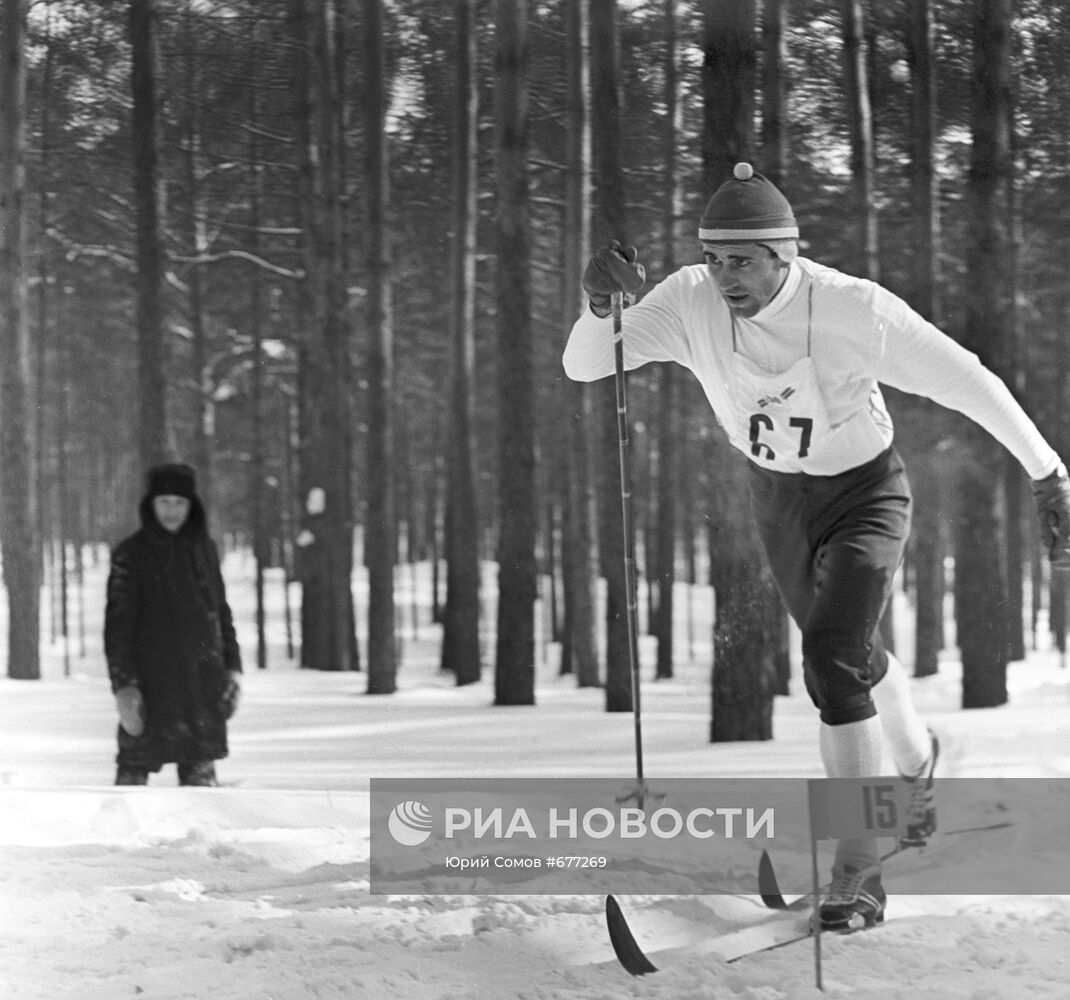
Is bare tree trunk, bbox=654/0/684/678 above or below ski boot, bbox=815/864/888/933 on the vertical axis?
above

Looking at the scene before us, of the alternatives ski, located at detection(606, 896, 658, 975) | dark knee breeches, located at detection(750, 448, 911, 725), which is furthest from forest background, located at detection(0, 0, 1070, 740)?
ski, located at detection(606, 896, 658, 975)

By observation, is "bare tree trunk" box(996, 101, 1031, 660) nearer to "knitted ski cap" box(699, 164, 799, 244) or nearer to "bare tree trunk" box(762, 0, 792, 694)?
"bare tree trunk" box(762, 0, 792, 694)

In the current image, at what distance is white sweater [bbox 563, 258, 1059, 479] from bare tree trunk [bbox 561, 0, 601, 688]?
16.2 feet

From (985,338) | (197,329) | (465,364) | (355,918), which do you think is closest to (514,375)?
(465,364)

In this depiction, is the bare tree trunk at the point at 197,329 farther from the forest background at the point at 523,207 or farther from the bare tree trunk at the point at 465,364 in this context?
the bare tree trunk at the point at 465,364

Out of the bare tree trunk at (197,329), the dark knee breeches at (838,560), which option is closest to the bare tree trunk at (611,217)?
the dark knee breeches at (838,560)

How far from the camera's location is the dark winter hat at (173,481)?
4.38 meters

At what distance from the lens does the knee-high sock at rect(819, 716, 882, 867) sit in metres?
2.84

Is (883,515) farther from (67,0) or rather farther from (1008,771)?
(67,0)

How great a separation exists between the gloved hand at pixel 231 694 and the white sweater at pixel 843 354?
2.11 metres

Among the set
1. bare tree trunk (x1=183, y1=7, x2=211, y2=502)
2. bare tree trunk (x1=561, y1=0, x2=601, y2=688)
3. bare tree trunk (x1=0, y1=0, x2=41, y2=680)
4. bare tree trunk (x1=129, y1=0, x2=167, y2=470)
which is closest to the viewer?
bare tree trunk (x1=129, y1=0, x2=167, y2=470)

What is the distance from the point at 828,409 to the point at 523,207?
181 inches

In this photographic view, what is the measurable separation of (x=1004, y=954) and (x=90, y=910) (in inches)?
71.0

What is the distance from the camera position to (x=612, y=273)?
2848 mm
